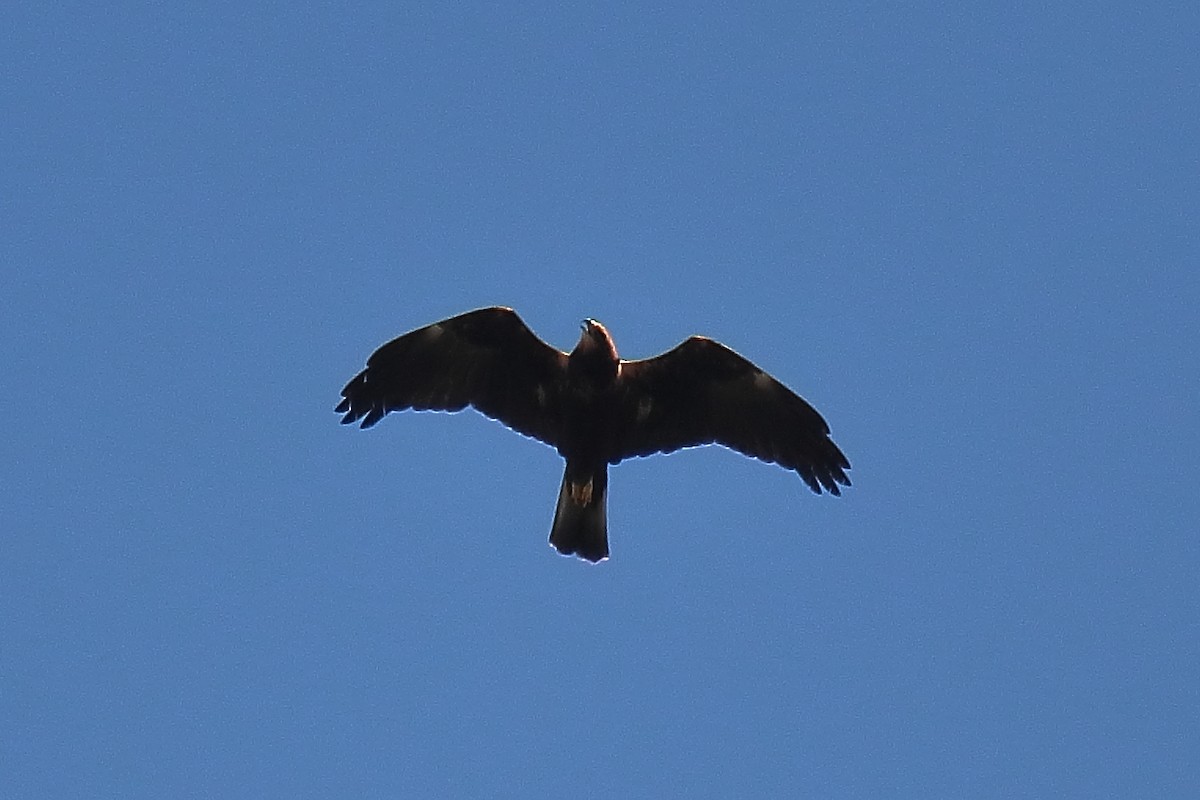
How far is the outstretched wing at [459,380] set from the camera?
15281 millimetres

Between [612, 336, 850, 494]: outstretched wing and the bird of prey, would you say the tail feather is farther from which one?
[612, 336, 850, 494]: outstretched wing

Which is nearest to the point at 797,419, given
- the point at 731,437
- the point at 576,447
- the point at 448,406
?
the point at 731,437

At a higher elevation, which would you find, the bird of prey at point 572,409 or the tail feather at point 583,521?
the bird of prey at point 572,409

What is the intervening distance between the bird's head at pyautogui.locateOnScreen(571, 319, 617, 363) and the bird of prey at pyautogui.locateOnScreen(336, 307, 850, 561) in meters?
0.39

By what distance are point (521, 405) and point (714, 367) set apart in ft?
5.34

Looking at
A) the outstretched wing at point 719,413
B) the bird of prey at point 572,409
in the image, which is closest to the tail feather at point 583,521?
the bird of prey at point 572,409

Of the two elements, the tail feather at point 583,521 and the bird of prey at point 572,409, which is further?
the tail feather at point 583,521

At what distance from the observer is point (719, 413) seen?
15.4m

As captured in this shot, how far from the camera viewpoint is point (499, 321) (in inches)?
599

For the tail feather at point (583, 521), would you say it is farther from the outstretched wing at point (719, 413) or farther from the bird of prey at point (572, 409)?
the outstretched wing at point (719, 413)

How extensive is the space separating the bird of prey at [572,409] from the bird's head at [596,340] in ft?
1.29

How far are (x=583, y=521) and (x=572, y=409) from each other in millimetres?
984

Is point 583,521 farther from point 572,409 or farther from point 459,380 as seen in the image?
point 459,380

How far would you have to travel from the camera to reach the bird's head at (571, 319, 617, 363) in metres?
14.6
